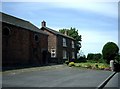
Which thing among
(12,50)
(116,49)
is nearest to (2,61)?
(12,50)

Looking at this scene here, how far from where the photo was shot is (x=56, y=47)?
174 feet

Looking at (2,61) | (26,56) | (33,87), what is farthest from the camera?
(26,56)

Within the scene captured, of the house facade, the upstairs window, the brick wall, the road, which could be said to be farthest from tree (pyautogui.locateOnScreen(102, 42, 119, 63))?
the road

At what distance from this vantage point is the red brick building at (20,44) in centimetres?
3319

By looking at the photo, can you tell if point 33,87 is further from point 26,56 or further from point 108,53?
point 108,53

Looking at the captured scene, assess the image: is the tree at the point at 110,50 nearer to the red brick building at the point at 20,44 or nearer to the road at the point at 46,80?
the red brick building at the point at 20,44

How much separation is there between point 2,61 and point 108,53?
21.1m

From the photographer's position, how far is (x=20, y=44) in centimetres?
3678

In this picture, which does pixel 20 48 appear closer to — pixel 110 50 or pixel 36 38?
pixel 36 38

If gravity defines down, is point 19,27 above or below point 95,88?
above

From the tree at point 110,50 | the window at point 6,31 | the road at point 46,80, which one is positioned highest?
the window at point 6,31

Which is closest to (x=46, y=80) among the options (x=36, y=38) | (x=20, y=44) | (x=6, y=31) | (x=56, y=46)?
(x=6, y=31)

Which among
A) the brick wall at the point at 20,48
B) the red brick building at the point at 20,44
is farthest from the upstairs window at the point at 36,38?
the brick wall at the point at 20,48

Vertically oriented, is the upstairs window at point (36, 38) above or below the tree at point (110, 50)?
above
